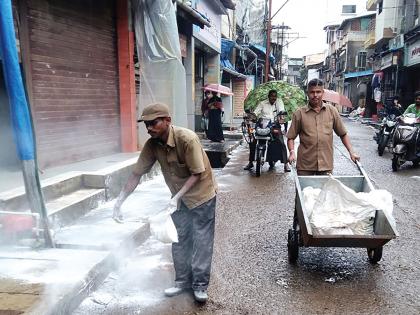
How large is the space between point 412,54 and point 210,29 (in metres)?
11.8

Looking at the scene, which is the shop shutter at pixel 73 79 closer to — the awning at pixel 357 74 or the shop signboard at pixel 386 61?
the shop signboard at pixel 386 61

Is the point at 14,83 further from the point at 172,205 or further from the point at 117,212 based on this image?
the point at 172,205

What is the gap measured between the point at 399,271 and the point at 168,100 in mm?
5656

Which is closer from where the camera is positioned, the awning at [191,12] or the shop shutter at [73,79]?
the shop shutter at [73,79]

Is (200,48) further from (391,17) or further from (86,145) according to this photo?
(391,17)

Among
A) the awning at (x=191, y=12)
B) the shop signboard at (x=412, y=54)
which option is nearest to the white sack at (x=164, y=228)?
the awning at (x=191, y=12)

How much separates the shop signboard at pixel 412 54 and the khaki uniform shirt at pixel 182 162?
20896mm

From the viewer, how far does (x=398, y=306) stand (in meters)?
3.39

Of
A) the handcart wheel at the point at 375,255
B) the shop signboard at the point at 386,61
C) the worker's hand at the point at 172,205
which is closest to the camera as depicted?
the worker's hand at the point at 172,205

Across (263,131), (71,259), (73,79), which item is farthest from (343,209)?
(73,79)

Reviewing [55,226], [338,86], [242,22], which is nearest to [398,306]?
[55,226]

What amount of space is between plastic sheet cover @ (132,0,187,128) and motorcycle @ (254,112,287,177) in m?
1.82

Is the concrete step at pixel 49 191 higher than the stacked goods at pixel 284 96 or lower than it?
lower

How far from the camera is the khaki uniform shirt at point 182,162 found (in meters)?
3.18
